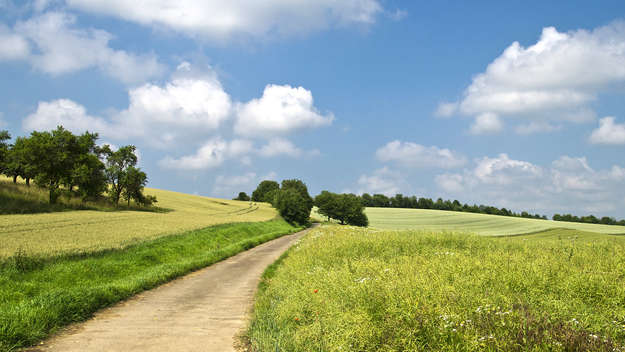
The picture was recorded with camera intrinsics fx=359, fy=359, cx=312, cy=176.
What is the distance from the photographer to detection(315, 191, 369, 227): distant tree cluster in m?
103

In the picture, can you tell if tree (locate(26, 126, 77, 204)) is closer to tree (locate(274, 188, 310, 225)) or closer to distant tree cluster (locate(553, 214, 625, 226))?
tree (locate(274, 188, 310, 225))

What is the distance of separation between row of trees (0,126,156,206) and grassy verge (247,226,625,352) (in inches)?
1976

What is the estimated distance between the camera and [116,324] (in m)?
8.91

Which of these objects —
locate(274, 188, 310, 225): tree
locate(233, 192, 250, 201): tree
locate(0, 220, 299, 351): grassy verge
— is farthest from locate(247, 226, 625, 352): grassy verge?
locate(233, 192, 250, 201): tree

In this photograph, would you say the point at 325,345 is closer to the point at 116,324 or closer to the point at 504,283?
the point at 504,283

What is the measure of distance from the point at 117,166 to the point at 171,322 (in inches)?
2485

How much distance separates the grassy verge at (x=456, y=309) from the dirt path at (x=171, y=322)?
1035 mm

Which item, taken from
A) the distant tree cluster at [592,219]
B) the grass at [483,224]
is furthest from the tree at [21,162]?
the distant tree cluster at [592,219]

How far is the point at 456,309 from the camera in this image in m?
5.79

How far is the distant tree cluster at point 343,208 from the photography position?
102938 millimetres

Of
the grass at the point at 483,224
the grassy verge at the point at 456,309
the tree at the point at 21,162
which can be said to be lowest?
the grass at the point at 483,224

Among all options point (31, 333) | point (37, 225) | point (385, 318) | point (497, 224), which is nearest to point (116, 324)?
point (31, 333)

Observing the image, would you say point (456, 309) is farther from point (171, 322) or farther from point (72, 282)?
point (72, 282)

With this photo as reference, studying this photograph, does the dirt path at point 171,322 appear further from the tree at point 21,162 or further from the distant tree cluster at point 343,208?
the distant tree cluster at point 343,208
